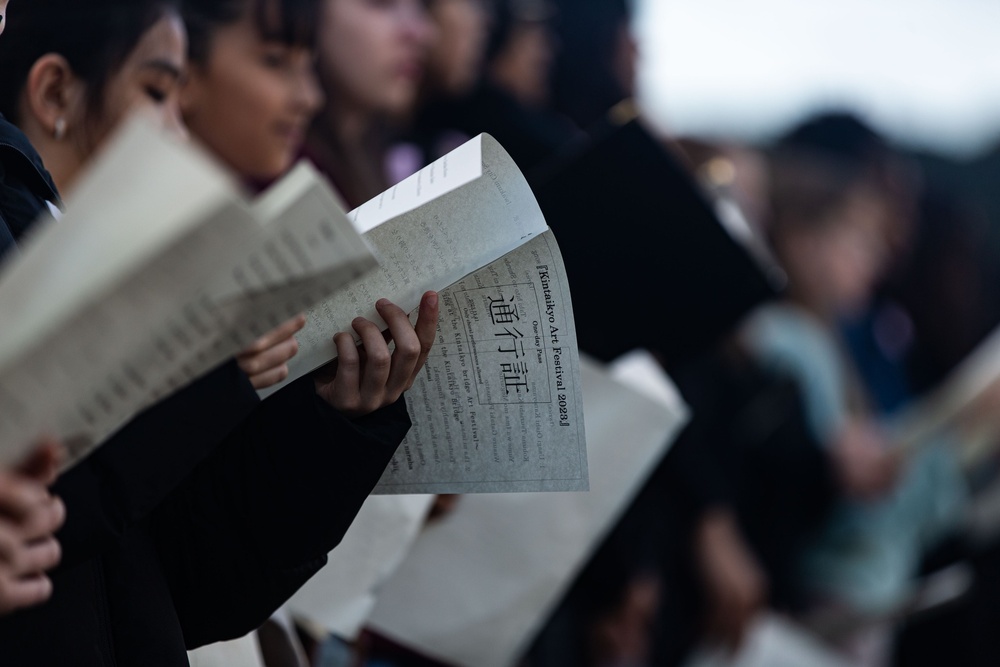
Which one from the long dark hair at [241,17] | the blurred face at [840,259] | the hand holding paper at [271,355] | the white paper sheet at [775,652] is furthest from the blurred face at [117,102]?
the blurred face at [840,259]

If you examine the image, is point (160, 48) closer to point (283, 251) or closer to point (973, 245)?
point (283, 251)

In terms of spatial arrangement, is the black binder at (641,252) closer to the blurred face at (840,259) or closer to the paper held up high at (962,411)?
the paper held up high at (962,411)

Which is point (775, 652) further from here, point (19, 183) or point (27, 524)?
point (27, 524)

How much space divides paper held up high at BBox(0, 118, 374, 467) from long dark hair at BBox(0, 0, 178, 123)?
617mm

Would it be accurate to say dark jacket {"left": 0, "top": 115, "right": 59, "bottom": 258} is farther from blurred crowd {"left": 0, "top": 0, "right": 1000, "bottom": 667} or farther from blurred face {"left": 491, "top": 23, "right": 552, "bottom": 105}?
blurred face {"left": 491, "top": 23, "right": 552, "bottom": 105}

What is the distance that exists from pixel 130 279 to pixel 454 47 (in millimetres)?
1633

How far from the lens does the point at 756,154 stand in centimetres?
295

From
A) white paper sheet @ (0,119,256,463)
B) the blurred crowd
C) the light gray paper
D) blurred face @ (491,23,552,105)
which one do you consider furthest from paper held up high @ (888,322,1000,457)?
white paper sheet @ (0,119,256,463)

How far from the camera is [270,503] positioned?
2.57ft

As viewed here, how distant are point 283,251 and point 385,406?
0.77 feet

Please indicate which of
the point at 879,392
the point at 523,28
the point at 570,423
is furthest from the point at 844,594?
the point at 570,423

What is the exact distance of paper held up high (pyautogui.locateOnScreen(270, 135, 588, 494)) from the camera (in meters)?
0.76

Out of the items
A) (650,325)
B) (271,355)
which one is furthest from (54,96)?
(650,325)

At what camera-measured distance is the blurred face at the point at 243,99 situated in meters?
1.42
